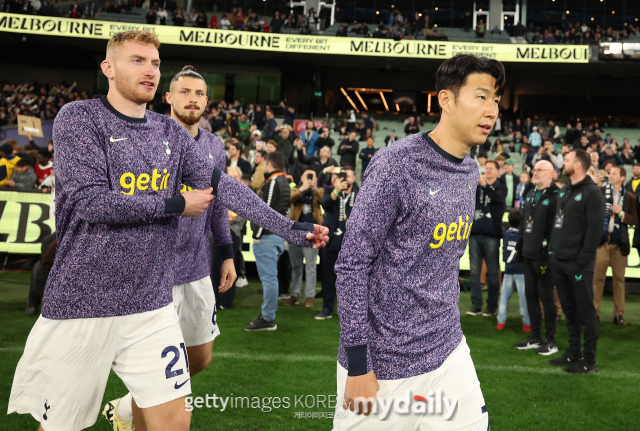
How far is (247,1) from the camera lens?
3781cm

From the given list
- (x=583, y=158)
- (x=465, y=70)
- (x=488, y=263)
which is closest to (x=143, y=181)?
(x=465, y=70)

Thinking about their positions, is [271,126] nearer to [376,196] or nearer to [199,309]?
[199,309]

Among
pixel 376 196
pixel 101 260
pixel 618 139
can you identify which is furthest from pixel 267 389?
pixel 618 139

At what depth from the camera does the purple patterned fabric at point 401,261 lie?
2207 millimetres

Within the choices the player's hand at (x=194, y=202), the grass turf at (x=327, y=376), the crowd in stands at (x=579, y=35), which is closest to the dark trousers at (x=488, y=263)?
the grass turf at (x=327, y=376)

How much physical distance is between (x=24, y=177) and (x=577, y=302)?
1026cm

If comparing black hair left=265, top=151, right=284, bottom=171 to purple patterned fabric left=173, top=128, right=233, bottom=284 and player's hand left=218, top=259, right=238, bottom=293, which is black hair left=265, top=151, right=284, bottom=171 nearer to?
purple patterned fabric left=173, top=128, right=233, bottom=284

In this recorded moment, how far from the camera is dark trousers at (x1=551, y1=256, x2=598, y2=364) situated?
589 cm

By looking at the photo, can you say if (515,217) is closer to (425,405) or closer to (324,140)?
(425,405)

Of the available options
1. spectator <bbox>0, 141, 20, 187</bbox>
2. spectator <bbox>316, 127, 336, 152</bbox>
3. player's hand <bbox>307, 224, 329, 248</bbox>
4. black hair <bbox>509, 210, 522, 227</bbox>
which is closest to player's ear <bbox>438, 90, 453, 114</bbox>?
player's hand <bbox>307, 224, 329, 248</bbox>

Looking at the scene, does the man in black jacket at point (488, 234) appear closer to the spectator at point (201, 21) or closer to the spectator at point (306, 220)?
the spectator at point (306, 220)

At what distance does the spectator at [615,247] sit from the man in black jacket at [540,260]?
6.76ft

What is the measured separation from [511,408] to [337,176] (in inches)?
170

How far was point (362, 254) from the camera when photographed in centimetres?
220
